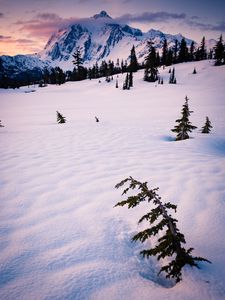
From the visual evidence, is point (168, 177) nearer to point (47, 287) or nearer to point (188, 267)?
point (188, 267)

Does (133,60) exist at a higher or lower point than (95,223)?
higher

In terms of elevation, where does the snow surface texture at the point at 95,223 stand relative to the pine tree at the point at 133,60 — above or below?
below

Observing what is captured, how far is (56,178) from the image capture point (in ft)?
17.7

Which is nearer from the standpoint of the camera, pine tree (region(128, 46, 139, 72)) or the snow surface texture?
the snow surface texture

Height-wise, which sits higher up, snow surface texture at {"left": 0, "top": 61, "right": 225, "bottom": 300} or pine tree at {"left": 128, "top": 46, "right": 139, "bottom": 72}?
pine tree at {"left": 128, "top": 46, "right": 139, "bottom": 72}

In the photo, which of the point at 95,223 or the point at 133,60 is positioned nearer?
the point at 95,223

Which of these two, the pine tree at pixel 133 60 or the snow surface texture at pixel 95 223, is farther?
the pine tree at pixel 133 60

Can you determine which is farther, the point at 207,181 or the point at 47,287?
the point at 207,181

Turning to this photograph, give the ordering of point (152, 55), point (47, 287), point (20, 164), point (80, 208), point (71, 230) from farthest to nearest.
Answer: point (152, 55) < point (20, 164) < point (80, 208) < point (71, 230) < point (47, 287)

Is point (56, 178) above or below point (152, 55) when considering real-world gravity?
below

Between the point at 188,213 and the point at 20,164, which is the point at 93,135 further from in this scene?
the point at 188,213

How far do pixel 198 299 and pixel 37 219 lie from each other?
2.74 metres

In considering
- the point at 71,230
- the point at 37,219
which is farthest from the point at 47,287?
the point at 37,219

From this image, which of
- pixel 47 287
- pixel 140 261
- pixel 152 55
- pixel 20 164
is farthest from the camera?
pixel 152 55
